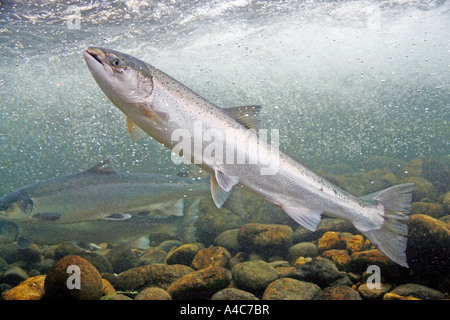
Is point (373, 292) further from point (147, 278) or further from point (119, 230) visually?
point (119, 230)

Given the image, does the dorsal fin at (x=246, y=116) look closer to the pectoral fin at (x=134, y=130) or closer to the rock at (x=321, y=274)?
the pectoral fin at (x=134, y=130)

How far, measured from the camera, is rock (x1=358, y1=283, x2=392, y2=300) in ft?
8.11

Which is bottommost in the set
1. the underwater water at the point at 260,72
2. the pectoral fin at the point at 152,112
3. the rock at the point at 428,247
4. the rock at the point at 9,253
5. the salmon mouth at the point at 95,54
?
the rock at the point at 9,253

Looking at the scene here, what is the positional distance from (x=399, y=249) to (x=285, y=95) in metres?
41.1

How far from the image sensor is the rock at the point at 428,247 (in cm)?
269

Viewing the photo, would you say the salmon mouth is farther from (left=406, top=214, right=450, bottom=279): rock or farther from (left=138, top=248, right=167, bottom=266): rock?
→ (left=138, top=248, right=167, bottom=266): rock

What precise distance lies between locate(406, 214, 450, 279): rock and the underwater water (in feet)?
0.58

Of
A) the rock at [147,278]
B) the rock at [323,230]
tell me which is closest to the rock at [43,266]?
the rock at [147,278]

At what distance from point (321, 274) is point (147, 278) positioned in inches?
75.7

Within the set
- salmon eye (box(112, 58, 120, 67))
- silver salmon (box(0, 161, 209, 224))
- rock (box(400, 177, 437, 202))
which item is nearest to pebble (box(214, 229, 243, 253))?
silver salmon (box(0, 161, 209, 224))

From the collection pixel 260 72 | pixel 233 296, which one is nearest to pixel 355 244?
pixel 233 296

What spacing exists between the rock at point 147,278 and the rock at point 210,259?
1.89 ft

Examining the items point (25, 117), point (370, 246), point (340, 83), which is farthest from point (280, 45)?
point (25, 117)

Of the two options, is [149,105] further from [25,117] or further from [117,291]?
[25,117]
